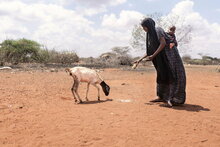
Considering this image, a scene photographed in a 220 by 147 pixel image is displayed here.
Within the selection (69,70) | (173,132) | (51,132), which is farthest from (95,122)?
(69,70)

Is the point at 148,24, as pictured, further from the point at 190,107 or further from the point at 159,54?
the point at 190,107

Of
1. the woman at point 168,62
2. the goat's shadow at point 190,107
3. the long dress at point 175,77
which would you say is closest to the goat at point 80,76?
the woman at point 168,62

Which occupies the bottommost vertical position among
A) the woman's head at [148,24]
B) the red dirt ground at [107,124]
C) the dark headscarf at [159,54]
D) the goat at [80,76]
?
the red dirt ground at [107,124]

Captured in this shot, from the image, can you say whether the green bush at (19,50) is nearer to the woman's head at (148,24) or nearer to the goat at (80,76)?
the goat at (80,76)

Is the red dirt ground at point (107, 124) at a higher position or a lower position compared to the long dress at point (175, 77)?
lower

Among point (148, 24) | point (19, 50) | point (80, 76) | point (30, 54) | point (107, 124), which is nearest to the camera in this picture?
point (107, 124)

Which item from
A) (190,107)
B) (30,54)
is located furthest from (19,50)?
(190,107)

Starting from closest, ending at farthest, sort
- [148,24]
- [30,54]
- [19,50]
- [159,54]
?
1. [148,24]
2. [159,54]
3. [19,50]
4. [30,54]

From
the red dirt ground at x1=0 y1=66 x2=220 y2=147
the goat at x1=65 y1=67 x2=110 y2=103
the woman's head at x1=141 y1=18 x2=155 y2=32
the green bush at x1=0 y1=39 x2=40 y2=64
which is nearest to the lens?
the red dirt ground at x1=0 y1=66 x2=220 y2=147

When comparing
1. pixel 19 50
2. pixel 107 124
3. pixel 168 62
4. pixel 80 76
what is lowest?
pixel 107 124

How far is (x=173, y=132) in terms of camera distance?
13.8 ft

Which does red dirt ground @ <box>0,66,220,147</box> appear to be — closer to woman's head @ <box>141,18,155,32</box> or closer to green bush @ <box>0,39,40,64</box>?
woman's head @ <box>141,18,155,32</box>

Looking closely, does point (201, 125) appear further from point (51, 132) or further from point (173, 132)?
point (51, 132)

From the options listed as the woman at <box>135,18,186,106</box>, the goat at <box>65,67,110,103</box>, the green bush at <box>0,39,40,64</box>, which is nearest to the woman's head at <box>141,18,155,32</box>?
the woman at <box>135,18,186,106</box>
